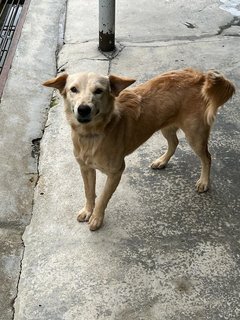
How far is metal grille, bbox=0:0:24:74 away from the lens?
555cm

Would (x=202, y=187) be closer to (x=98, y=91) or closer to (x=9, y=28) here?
(x=98, y=91)

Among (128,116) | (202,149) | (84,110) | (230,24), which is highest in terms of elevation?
(84,110)

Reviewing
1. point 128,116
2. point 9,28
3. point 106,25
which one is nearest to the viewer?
point 128,116

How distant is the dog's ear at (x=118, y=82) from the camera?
285 centimetres

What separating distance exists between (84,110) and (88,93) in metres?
0.13

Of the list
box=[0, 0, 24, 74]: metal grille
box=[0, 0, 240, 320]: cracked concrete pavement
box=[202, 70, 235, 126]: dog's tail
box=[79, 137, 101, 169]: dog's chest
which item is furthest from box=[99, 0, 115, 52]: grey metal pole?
box=[79, 137, 101, 169]: dog's chest

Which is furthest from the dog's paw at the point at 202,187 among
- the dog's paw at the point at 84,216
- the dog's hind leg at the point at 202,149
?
the dog's paw at the point at 84,216

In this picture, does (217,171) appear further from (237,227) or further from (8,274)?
(8,274)

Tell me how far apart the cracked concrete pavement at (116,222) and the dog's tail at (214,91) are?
71 cm

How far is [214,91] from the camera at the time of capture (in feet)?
10.7

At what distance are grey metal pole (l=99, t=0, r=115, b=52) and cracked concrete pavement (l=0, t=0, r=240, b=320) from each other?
0.13 metres

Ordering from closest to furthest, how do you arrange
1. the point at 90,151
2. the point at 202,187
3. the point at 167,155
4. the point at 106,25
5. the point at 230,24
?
the point at 90,151, the point at 202,187, the point at 167,155, the point at 106,25, the point at 230,24

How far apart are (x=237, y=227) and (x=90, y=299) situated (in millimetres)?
1188


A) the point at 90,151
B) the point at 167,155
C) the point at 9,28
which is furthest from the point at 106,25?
the point at 90,151
